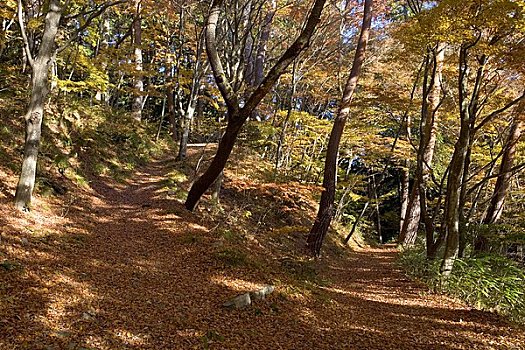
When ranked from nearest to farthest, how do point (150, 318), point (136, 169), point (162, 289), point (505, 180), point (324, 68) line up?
1. point (150, 318)
2. point (162, 289)
3. point (505, 180)
4. point (136, 169)
5. point (324, 68)

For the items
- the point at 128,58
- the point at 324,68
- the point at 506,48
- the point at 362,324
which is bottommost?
the point at 362,324

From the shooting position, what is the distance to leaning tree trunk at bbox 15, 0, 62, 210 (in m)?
6.64

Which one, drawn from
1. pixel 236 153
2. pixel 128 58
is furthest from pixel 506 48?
pixel 128 58

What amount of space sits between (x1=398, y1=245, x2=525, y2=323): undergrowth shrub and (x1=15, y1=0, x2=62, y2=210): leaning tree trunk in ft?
27.0

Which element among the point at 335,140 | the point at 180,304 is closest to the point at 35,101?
the point at 180,304

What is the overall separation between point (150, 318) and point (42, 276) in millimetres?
1474

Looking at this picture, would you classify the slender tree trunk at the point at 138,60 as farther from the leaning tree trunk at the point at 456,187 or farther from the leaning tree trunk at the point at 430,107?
the leaning tree trunk at the point at 456,187

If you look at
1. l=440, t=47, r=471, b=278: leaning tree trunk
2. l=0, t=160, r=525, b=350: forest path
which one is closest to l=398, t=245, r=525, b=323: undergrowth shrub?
l=440, t=47, r=471, b=278: leaning tree trunk

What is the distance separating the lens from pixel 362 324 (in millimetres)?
5359

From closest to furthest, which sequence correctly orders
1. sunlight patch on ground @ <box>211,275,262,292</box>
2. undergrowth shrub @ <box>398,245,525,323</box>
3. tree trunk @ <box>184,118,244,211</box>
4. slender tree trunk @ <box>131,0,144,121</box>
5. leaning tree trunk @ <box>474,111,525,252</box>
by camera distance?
sunlight patch on ground @ <box>211,275,262,292</box> → undergrowth shrub @ <box>398,245,525,323</box> → tree trunk @ <box>184,118,244,211</box> → leaning tree trunk @ <box>474,111,525,252</box> → slender tree trunk @ <box>131,0,144,121</box>

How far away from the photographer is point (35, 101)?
6652mm

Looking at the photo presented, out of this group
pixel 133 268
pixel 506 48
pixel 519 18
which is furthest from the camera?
pixel 506 48

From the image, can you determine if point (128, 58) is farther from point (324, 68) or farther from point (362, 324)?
point (362, 324)

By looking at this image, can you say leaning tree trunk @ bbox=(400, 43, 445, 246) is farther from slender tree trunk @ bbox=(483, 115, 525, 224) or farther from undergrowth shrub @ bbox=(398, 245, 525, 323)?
undergrowth shrub @ bbox=(398, 245, 525, 323)
